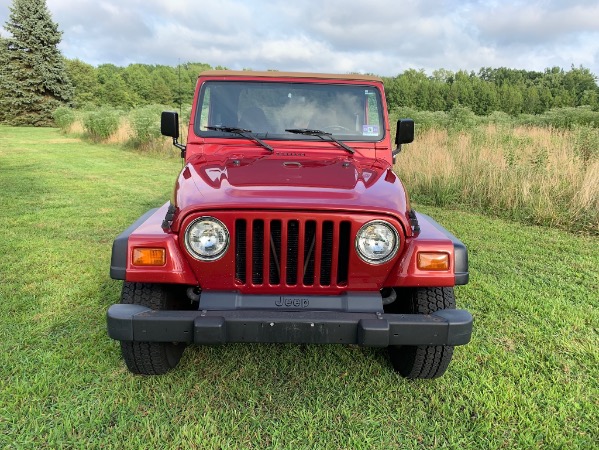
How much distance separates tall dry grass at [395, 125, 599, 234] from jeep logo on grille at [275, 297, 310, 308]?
5.47 m

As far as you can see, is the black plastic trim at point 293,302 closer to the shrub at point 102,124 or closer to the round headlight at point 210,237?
the round headlight at point 210,237

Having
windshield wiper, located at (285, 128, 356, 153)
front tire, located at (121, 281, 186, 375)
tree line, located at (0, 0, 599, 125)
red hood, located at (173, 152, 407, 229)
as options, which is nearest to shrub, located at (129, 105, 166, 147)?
tree line, located at (0, 0, 599, 125)

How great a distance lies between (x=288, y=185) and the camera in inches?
92.5

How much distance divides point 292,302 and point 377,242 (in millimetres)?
512

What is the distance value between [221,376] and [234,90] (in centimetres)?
207

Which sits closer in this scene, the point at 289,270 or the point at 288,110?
the point at 289,270

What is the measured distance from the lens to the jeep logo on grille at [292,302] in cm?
222

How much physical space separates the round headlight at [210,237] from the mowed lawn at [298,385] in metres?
0.85

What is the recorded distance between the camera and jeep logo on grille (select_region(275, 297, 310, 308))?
2225 millimetres

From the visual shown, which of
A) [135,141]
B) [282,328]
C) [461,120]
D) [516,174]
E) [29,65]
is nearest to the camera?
[282,328]

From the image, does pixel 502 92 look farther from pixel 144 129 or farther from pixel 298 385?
pixel 298 385

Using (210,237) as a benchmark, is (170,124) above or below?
above

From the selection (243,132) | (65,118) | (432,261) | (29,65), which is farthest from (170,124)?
(29,65)

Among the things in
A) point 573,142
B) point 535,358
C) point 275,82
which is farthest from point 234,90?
point 573,142
